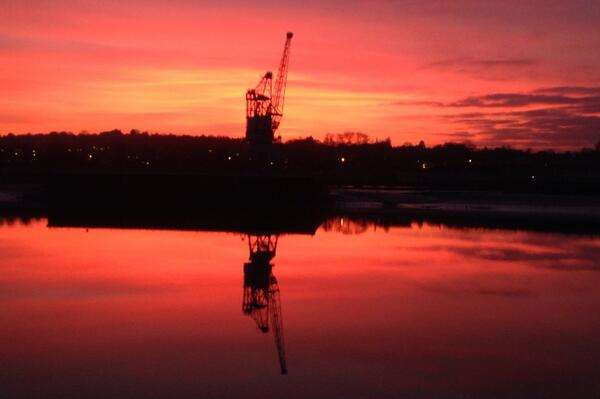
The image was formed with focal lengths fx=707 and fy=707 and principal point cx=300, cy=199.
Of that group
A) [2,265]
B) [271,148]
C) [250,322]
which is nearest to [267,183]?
[271,148]

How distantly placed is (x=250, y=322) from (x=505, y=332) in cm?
584

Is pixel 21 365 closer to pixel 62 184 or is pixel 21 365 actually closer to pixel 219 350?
pixel 219 350

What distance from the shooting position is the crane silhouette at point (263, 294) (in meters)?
15.7

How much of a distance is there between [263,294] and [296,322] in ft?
9.50

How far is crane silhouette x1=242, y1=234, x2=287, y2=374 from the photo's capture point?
15688mm

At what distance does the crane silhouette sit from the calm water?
81 mm

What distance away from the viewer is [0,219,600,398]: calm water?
12250 millimetres

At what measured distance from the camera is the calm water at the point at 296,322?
12.2 m

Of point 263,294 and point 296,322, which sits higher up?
point 263,294

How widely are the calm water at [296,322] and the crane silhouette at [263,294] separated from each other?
0.08 meters

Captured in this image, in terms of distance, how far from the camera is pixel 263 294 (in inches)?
758

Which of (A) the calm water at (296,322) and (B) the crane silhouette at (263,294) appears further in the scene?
(B) the crane silhouette at (263,294)

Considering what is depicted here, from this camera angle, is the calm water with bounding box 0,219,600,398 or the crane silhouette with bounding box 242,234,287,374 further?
the crane silhouette with bounding box 242,234,287,374

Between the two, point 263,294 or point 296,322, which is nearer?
point 296,322
